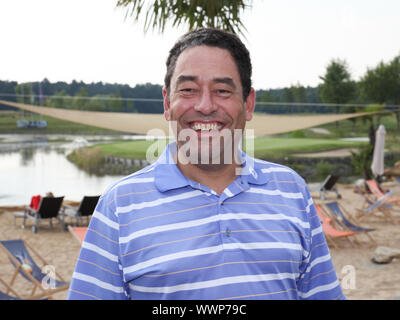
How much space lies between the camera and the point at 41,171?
14891mm

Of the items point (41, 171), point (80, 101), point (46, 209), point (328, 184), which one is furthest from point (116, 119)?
point (41, 171)

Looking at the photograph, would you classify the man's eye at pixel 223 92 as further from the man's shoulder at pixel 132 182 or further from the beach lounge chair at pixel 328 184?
the beach lounge chair at pixel 328 184

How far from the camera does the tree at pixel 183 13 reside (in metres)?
7.09

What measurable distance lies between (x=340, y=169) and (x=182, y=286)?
63.1 feet

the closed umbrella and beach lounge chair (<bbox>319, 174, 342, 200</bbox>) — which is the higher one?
the closed umbrella

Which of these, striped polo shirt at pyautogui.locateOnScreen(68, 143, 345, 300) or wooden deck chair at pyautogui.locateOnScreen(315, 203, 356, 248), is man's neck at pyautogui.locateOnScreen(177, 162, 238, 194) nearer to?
striped polo shirt at pyautogui.locateOnScreen(68, 143, 345, 300)

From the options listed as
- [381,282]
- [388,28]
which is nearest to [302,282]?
[381,282]

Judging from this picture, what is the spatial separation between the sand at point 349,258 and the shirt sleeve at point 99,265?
153 inches

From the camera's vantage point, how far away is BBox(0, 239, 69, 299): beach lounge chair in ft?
14.1

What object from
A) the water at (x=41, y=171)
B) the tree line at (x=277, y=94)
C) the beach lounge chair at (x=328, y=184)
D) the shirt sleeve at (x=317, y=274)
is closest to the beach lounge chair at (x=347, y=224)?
the tree line at (x=277, y=94)

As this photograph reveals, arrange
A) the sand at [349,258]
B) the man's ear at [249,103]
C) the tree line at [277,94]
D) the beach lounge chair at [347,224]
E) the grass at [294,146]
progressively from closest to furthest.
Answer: the man's ear at [249,103]
the sand at [349,258]
the beach lounge chair at [347,224]
the tree line at [277,94]
the grass at [294,146]

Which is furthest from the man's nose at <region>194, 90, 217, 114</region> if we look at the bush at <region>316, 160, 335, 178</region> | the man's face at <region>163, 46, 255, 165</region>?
the bush at <region>316, 160, 335, 178</region>

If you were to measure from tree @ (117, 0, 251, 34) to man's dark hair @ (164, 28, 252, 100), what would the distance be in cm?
610

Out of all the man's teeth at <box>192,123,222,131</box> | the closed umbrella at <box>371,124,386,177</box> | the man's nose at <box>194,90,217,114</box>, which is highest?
the man's nose at <box>194,90,217,114</box>
